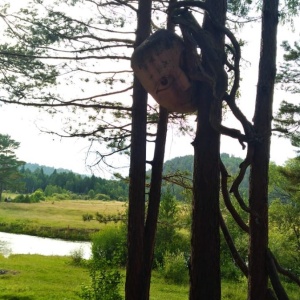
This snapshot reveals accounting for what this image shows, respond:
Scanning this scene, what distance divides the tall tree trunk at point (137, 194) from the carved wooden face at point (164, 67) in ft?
9.44

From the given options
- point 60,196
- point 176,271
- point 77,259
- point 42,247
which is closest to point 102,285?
point 176,271

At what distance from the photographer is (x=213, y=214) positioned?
361 centimetres

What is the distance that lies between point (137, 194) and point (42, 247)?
2826 centimetres

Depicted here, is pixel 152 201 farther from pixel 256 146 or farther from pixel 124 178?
pixel 256 146

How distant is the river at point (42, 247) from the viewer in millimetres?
29234

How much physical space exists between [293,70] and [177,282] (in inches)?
520

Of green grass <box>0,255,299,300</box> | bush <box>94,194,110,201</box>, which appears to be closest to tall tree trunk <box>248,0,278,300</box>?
green grass <box>0,255,299,300</box>

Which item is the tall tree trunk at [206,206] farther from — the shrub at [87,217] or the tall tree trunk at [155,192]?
the shrub at [87,217]

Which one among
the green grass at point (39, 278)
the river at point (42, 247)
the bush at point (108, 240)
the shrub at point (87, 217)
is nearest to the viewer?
the shrub at point (87, 217)

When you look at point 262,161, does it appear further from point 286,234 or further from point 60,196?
point 60,196

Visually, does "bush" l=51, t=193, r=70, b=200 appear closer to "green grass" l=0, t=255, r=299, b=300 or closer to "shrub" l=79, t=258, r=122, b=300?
"green grass" l=0, t=255, r=299, b=300

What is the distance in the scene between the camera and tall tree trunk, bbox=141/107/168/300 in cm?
652

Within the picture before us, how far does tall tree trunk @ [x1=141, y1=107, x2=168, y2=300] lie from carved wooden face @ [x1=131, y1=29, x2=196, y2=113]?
10.4 feet

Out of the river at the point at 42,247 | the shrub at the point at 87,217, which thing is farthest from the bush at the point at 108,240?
the shrub at the point at 87,217
